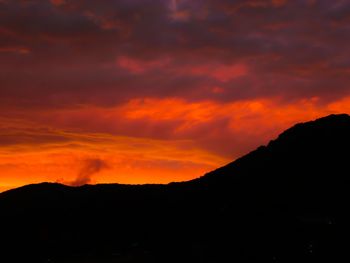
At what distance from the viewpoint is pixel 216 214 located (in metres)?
100

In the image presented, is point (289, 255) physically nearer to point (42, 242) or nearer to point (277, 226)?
point (277, 226)

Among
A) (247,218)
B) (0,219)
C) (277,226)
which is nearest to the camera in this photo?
(277,226)

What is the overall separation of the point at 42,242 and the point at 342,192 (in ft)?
207

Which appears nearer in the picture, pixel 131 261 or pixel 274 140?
pixel 131 261

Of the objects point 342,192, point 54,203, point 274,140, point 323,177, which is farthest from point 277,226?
point 54,203

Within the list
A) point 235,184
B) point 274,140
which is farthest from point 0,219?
point 274,140

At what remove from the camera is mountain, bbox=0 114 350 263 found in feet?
257

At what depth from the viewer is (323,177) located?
343ft

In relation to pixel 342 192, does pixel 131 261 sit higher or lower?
lower

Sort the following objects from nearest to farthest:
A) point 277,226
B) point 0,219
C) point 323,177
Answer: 1. point 277,226
2. point 323,177
3. point 0,219

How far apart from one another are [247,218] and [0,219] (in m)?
71.8

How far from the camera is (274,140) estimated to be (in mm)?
130875

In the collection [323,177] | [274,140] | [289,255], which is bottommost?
[289,255]

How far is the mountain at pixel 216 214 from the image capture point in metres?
78.4
